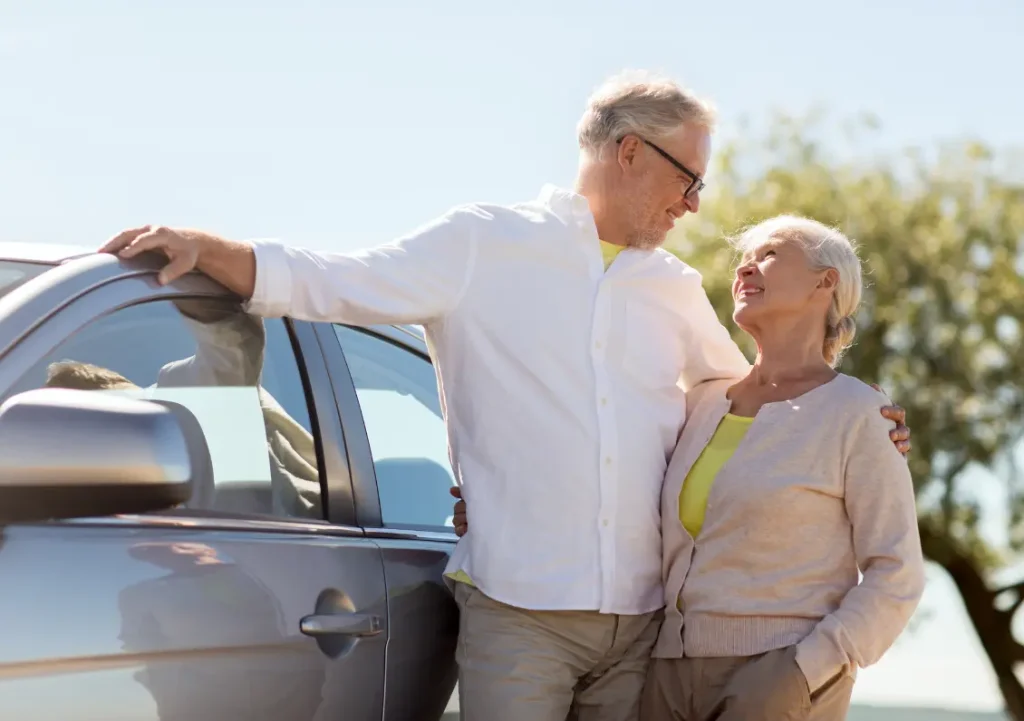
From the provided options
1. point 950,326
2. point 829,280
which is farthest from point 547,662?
point 950,326

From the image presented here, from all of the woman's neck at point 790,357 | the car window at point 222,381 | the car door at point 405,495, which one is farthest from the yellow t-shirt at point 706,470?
the car window at point 222,381

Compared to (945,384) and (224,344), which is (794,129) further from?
(224,344)

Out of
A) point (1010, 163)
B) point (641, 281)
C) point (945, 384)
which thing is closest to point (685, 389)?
point (641, 281)

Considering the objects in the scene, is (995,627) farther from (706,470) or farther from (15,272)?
(15,272)

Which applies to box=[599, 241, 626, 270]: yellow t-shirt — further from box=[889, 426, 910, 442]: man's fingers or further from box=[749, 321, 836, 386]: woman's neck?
box=[889, 426, 910, 442]: man's fingers

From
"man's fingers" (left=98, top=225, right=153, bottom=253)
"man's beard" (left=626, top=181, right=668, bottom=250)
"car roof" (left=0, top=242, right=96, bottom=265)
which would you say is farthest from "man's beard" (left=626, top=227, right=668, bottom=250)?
"car roof" (left=0, top=242, right=96, bottom=265)

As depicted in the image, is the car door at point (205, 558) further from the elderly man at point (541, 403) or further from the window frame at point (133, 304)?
the elderly man at point (541, 403)

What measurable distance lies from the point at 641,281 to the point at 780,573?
2.41 feet

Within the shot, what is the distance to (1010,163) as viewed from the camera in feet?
68.4

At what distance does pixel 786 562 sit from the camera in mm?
3113

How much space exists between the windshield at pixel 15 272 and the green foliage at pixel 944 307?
1684 centimetres

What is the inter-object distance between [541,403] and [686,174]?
2.46ft

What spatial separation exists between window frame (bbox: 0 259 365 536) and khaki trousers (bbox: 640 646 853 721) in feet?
2.37

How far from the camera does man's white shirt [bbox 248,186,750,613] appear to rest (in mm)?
3023
